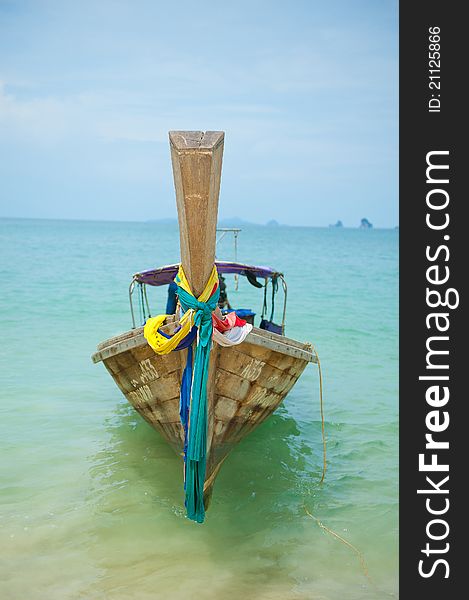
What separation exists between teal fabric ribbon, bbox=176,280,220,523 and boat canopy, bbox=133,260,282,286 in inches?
122

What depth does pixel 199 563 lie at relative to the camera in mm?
4930

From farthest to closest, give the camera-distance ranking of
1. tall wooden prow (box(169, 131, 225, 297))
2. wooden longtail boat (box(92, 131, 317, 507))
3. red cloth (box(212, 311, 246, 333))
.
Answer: red cloth (box(212, 311, 246, 333)), wooden longtail boat (box(92, 131, 317, 507)), tall wooden prow (box(169, 131, 225, 297))

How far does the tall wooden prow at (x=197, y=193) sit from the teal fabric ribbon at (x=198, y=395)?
14 centimetres

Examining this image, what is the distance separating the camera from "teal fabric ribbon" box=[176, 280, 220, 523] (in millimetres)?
4676

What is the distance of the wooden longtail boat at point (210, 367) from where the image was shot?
4395mm

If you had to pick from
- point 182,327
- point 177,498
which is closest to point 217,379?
point 182,327

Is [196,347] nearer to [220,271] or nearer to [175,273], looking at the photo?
[175,273]

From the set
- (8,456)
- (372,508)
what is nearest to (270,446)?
(372,508)

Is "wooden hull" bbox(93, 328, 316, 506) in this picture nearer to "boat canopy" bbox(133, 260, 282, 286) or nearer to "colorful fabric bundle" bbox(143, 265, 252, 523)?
"colorful fabric bundle" bbox(143, 265, 252, 523)

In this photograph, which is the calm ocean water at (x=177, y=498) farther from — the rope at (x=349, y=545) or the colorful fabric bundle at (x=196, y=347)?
the colorful fabric bundle at (x=196, y=347)

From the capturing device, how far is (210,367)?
5.09m

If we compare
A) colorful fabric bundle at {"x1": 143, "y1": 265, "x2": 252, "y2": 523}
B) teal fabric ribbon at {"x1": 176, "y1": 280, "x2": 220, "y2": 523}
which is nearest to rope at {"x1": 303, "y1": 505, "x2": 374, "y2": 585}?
colorful fabric bundle at {"x1": 143, "y1": 265, "x2": 252, "y2": 523}

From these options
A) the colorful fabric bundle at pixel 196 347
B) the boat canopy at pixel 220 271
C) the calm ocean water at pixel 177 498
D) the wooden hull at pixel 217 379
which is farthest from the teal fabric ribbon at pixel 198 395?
the boat canopy at pixel 220 271

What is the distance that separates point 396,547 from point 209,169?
3.58 m
